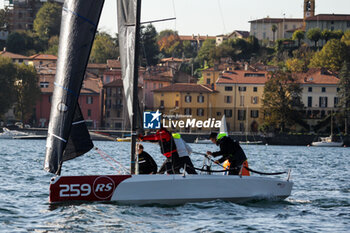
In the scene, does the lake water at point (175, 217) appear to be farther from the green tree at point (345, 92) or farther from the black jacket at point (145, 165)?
the green tree at point (345, 92)

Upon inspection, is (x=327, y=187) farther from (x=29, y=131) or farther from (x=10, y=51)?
(x=10, y=51)

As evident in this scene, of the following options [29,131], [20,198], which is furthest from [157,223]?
[29,131]

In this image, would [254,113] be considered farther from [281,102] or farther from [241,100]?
[281,102]

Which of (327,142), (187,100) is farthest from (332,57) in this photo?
(327,142)

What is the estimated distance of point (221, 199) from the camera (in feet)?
47.9

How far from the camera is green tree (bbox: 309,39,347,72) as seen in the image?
102 m

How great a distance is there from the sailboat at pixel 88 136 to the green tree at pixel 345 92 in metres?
69.0

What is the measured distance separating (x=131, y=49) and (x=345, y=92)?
72534 mm

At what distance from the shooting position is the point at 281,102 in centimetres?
7981

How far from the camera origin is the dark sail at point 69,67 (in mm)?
13445

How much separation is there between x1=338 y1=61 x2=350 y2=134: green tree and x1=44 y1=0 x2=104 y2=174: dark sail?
70115 mm

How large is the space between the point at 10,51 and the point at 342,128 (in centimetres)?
6009

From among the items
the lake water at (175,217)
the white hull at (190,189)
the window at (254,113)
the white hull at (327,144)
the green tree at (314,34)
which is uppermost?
the green tree at (314,34)

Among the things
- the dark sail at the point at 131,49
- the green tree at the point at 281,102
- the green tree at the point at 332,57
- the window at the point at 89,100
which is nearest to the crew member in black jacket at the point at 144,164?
the dark sail at the point at 131,49
